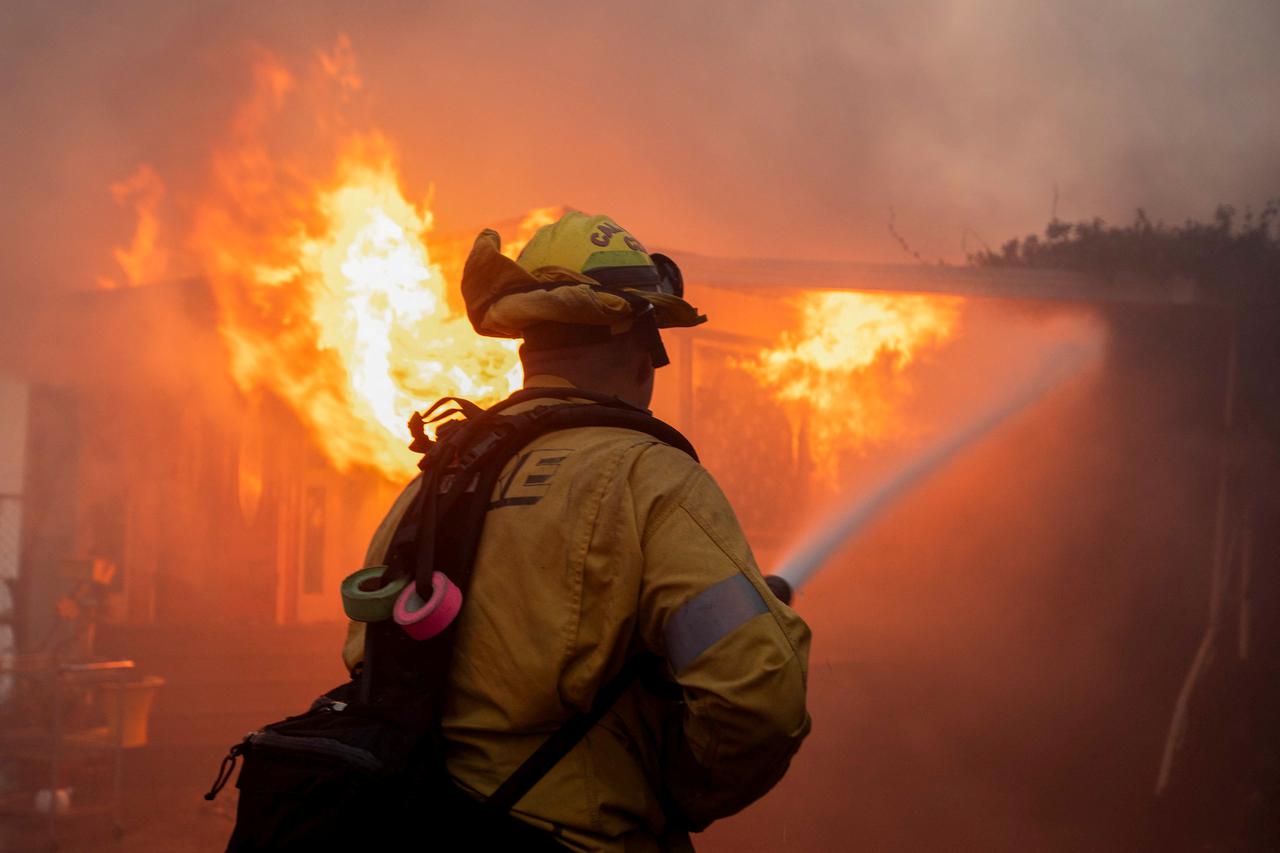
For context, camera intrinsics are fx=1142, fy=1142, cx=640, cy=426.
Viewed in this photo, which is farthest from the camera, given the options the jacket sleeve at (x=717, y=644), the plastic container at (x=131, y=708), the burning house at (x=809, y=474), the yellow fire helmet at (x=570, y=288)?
the burning house at (x=809, y=474)

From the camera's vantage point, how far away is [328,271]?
834 centimetres

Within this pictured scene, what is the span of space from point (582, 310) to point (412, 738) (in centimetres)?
74

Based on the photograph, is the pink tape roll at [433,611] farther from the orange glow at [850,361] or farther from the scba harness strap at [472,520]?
the orange glow at [850,361]

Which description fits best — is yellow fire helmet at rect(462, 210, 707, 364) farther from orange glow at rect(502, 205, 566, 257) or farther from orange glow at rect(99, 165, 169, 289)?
orange glow at rect(99, 165, 169, 289)

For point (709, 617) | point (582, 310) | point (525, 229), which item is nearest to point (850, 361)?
point (525, 229)

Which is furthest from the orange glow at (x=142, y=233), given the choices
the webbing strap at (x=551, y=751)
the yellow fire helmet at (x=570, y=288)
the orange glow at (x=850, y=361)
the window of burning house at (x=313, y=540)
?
the webbing strap at (x=551, y=751)

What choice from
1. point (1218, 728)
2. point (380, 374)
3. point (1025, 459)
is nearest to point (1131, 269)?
Result: point (1025, 459)

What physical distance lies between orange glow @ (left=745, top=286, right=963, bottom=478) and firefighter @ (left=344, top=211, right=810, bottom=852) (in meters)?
8.75

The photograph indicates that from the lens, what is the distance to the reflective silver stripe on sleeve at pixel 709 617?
159cm

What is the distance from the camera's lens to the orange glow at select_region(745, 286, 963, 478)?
1038 centimetres

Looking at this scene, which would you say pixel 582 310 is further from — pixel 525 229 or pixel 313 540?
pixel 313 540

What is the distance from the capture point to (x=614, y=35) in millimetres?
11562

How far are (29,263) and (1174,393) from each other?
10586mm

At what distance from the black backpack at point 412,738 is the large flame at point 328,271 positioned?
13.1 ft
